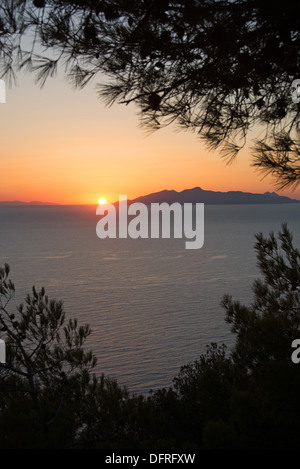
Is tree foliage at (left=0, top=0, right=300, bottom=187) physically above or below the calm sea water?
above

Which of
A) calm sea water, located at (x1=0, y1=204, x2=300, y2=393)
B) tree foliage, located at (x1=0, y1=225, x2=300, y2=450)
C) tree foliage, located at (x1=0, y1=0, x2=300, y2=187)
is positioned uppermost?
tree foliage, located at (x1=0, y1=0, x2=300, y2=187)

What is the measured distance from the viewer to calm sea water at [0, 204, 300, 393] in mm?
19984

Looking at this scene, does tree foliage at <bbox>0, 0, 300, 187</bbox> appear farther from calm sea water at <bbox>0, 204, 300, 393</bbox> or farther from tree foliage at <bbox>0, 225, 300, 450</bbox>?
calm sea water at <bbox>0, 204, 300, 393</bbox>

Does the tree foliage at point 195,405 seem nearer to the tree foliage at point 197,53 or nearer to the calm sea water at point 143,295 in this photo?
the tree foliage at point 197,53

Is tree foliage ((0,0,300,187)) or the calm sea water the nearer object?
tree foliage ((0,0,300,187))

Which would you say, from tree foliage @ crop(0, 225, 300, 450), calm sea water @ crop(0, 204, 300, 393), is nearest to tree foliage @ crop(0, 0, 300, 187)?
tree foliage @ crop(0, 225, 300, 450)

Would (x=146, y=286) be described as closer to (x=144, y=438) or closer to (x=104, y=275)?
(x=104, y=275)

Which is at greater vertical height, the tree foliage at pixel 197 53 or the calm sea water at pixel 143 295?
the tree foliage at pixel 197 53

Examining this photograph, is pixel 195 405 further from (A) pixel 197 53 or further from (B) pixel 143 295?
(B) pixel 143 295

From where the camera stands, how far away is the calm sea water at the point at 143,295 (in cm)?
1998

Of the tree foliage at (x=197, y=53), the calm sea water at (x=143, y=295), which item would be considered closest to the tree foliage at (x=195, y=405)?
the tree foliage at (x=197, y=53)

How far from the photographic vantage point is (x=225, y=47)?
4359mm
